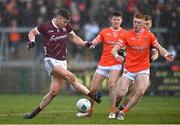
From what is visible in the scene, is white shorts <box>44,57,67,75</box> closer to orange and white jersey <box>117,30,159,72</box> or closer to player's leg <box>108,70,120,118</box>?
orange and white jersey <box>117,30,159,72</box>

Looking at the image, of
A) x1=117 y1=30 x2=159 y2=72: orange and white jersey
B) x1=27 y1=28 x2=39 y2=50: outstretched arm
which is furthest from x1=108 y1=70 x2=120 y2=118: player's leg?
x1=27 y1=28 x2=39 y2=50: outstretched arm

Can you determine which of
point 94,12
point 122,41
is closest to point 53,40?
point 122,41

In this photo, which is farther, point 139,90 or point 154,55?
point 154,55

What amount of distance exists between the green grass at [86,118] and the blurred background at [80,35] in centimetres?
284

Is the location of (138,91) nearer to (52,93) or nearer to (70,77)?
(70,77)

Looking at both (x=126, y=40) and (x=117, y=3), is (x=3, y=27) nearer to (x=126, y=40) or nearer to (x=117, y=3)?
(x=117, y=3)

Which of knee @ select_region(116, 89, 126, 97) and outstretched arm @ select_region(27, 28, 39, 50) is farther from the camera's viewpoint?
knee @ select_region(116, 89, 126, 97)

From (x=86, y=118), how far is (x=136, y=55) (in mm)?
2106

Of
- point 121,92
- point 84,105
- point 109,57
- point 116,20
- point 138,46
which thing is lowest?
point 84,105

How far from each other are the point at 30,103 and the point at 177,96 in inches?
301

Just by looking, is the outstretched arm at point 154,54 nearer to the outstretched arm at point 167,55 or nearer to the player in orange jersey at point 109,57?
the outstretched arm at point 167,55

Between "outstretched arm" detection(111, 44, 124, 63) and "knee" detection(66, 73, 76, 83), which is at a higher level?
"outstretched arm" detection(111, 44, 124, 63)

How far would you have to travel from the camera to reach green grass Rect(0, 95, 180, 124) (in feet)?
56.3

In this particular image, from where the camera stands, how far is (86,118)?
1827 centimetres
